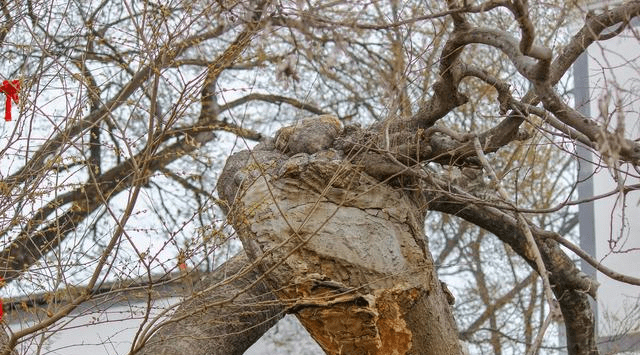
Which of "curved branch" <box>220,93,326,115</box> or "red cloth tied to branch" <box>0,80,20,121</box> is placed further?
"curved branch" <box>220,93,326,115</box>

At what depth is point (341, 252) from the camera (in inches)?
169

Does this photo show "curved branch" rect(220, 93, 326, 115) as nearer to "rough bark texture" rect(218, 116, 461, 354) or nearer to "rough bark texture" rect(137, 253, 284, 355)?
"rough bark texture" rect(137, 253, 284, 355)

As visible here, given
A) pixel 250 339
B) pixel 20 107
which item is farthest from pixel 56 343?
pixel 20 107

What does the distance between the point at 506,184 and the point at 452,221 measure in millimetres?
1079

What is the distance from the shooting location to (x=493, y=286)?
9.90 metres

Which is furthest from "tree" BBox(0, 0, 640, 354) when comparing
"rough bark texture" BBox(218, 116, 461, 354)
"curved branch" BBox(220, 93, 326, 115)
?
"curved branch" BBox(220, 93, 326, 115)

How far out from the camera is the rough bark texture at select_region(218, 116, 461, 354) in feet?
14.0

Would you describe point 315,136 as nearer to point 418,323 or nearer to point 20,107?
point 418,323

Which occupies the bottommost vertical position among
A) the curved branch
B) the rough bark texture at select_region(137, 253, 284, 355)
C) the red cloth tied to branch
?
the rough bark texture at select_region(137, 253, 284, 355)

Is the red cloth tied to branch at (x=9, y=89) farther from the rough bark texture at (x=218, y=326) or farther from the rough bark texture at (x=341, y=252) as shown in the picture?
the rough bark texture at (x=218, y=326)

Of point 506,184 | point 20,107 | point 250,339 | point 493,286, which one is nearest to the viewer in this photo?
point 20,107

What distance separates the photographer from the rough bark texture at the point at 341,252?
4.25 meters

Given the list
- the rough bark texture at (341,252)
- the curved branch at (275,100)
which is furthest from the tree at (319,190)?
the curved branch at (275,100)

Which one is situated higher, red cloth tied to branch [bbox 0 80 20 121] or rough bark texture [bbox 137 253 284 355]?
red cloth tied to branch [bbox 0 80 20 121]
